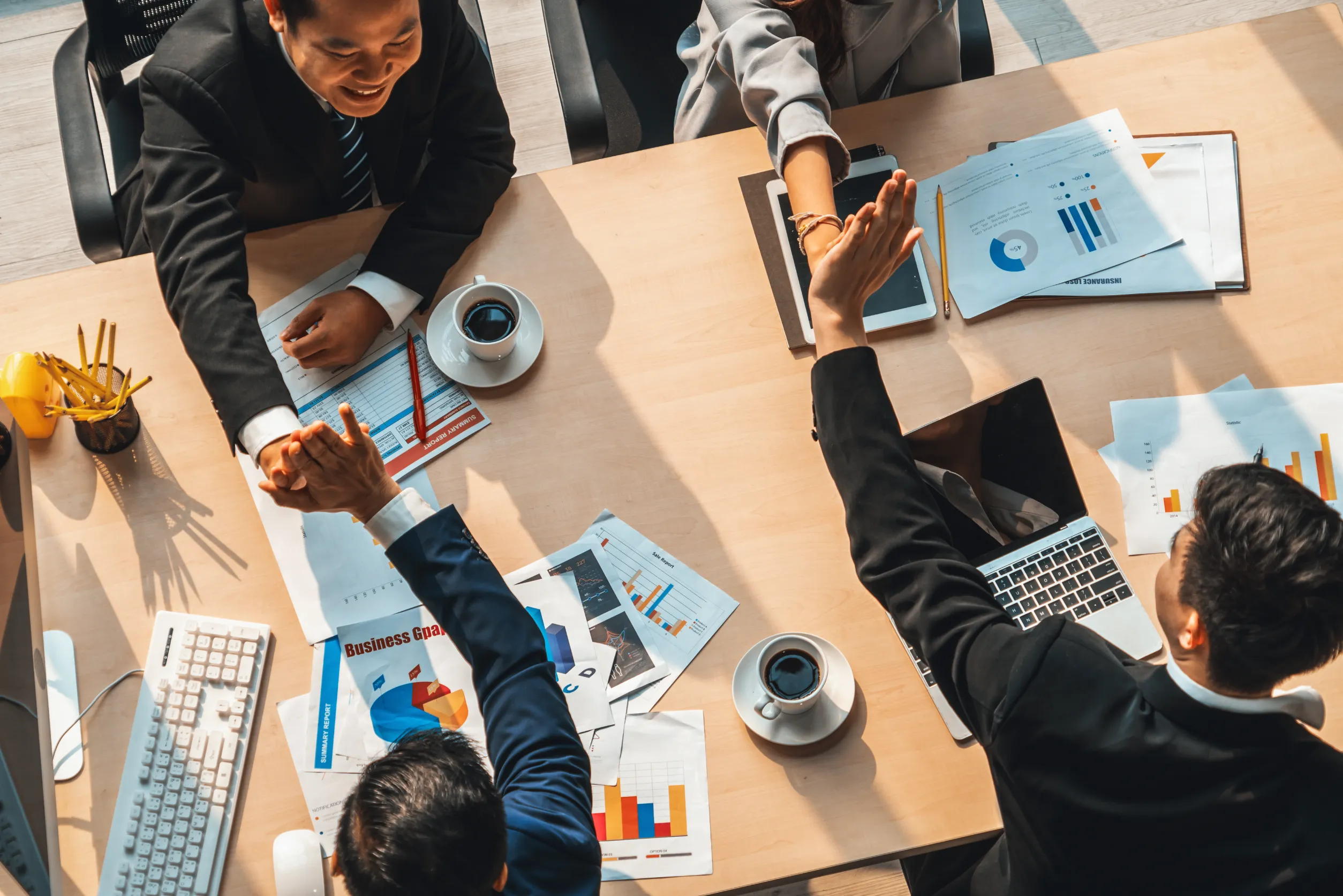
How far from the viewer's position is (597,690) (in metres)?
1.20

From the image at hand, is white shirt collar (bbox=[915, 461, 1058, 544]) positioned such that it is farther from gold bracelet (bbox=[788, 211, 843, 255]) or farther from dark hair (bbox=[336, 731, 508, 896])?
dark hair (bbox=[336, 731, 508, 896])

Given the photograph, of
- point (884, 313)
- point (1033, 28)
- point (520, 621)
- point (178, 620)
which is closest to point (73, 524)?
point (178, 620)

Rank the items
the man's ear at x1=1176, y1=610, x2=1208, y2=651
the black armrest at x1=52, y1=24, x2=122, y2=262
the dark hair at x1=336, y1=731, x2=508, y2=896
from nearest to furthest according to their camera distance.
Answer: the dark hair at x1=336, y1=731, x2=508, y2=896, the man's ear at x1=1176, y1=610, x2=1208, y2=651, the black armrest at x1=52, y1=24, x2=122, y2=262

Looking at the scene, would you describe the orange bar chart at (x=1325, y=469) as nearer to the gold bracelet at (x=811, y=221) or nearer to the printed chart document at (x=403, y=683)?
the gold bracelet at (x=811, y=221)

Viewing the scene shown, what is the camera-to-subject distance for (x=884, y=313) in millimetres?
1359

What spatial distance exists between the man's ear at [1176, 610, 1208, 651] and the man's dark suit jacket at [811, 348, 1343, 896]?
0.04m

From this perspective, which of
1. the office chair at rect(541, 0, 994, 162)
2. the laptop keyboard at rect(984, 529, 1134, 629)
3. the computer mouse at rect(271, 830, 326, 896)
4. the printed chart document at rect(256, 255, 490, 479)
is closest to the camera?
the computer mouse at rect(271, 830, 326, 896)

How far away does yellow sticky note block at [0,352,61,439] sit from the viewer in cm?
128

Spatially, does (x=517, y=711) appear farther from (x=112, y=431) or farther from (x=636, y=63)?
(x=636, y=63)

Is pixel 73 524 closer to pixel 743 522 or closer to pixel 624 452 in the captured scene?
pixel 624 452

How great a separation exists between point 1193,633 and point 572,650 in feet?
2.27

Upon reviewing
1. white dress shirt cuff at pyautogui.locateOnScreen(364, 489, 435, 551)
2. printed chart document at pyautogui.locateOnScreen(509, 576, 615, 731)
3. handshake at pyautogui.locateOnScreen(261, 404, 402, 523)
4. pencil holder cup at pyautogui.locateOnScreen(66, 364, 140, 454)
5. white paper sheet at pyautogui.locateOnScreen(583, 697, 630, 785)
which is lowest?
white paper sheet at pyautogui.locateOnScreen(583, 697, 630, 785)

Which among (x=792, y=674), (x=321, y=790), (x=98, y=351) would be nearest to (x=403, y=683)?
(x=321, y=790)

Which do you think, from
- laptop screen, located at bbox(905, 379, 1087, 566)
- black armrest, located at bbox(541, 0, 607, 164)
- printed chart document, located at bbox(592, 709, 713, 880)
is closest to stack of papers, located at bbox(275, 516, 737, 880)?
printed chart document, located at bbox(592, 709, 713, 880)
